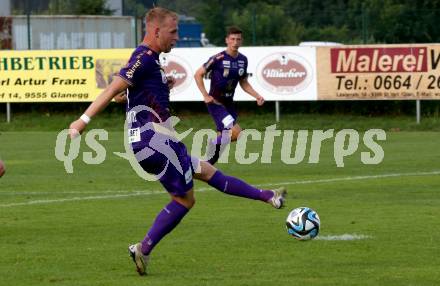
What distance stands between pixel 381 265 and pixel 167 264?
1815mm

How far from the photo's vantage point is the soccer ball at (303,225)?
1102cm

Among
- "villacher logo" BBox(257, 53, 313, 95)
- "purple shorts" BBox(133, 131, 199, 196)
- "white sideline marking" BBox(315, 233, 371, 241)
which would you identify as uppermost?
"purple shorts" BBox(133, 131, 199, 196)

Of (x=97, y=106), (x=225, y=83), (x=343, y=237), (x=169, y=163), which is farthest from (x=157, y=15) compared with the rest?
(x=225, y=83)

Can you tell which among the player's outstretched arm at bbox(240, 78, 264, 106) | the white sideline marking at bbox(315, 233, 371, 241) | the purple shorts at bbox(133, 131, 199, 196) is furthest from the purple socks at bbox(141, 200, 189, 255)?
the player's outstretched arm at bbox(240, 78, 264, 106)

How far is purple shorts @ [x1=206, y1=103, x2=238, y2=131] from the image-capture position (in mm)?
19547

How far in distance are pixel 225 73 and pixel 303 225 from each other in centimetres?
891

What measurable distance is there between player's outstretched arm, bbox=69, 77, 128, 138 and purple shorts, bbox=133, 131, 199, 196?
1.61 ft

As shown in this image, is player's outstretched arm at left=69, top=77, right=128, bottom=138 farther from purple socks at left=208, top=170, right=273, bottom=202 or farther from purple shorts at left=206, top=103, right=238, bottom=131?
purple shorts at left=206, top=103, right=238, bottom=131

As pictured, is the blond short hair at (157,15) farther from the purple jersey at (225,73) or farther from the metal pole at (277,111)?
the metal pole at (277,111)

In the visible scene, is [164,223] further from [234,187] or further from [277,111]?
[277,111]

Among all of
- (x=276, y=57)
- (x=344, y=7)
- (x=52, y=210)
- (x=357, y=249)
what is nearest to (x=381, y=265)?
(x=357, y=249)

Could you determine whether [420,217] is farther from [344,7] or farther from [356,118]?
[344,7]

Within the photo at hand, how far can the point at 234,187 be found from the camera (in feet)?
36.1

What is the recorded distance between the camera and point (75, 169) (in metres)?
20.8
